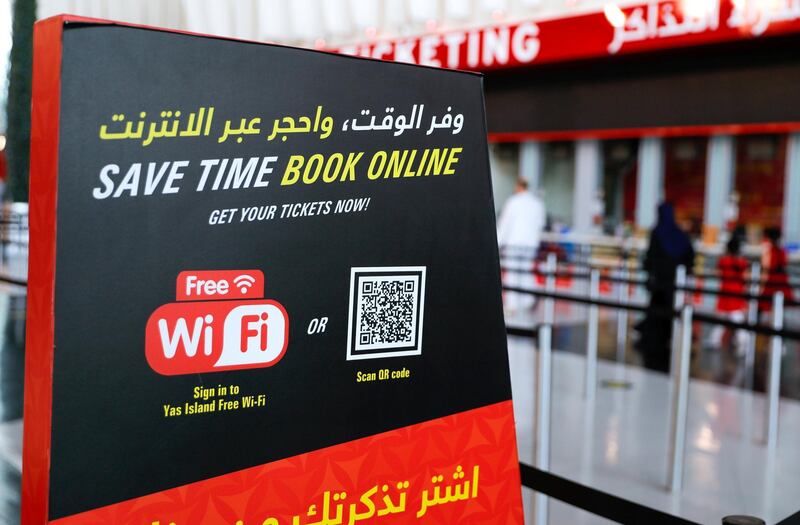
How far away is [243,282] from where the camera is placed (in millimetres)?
1069

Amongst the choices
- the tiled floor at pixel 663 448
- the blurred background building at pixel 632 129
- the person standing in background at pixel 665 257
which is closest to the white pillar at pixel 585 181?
the blurred background building at pixel 632 129

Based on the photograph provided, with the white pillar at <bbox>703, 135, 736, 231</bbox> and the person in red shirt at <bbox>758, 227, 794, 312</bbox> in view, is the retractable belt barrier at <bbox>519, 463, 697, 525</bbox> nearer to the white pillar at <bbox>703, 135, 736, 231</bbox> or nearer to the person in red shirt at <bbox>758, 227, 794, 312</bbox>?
the person in red shirt at <bbox>758, 227, 794, 312</bbox>

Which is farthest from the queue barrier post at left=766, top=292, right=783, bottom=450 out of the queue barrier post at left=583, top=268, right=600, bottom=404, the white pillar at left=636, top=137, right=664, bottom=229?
the white pillar at left=636, top=137, right=664, bottom=229

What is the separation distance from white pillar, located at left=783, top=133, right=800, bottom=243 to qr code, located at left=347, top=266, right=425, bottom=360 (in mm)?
14370

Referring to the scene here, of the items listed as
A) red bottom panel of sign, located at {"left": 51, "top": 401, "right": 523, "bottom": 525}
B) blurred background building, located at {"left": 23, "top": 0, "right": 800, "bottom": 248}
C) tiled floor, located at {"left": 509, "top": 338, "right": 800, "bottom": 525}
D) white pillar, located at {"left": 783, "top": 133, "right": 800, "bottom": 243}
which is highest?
blurred background building, located at {"left": 23, "top": 0, "right": 800, "bottom": 248}

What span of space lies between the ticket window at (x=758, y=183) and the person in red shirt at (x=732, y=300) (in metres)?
5.68

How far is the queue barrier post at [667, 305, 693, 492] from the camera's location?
364 cm

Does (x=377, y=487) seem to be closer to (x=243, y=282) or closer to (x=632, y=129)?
(x=243, y=282)

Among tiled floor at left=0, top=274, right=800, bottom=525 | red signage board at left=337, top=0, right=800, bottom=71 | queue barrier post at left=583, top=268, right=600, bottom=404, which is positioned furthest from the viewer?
red signage board at left=337, top=0, right=800, bottom=71

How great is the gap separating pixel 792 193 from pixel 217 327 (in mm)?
14919

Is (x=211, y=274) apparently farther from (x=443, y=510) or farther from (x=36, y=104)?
(x=443, y=510)

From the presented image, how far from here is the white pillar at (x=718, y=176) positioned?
14734mm

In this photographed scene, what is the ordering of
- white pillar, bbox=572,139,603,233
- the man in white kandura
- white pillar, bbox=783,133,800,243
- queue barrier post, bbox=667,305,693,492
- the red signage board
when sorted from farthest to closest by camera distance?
white pillar, bbox=572,139,603,233 → white pillar, bbox=783,133,800,243 → the man in white kandura → the red signage board → queue barrier post, bbox=667,305,693,492

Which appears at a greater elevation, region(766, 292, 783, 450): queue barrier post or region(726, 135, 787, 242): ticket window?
region(726, 135, 787, 242): ticket window
